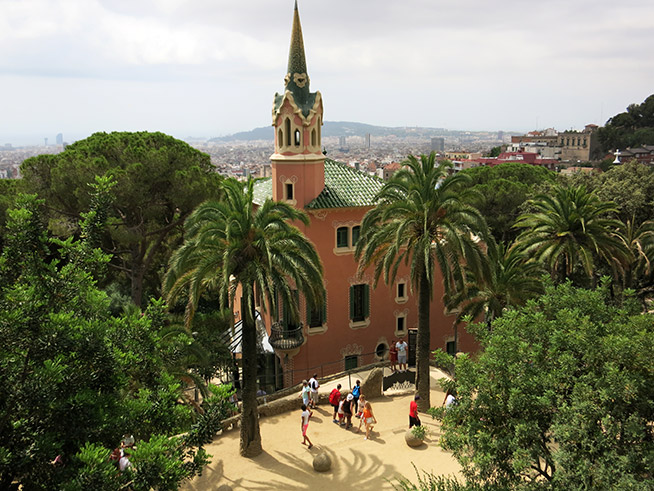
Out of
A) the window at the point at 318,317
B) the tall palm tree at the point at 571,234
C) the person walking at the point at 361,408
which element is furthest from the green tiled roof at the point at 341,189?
the person walking at the point at 361,408

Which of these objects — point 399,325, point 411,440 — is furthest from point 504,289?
point 411,440

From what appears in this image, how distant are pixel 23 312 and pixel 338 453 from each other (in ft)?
34.2

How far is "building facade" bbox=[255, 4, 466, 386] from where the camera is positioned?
21.3 meters

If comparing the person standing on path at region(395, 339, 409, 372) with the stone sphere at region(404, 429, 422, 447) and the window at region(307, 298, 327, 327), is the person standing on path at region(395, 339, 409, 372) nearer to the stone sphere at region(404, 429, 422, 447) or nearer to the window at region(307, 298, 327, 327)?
the window at region(307, 298, 327, 327)

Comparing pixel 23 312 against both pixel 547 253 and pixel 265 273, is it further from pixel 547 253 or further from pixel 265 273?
pixel 547 253

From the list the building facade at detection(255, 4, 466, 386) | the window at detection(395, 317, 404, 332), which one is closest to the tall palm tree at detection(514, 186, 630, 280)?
the building facade at detection(255, 4, 466, 386)

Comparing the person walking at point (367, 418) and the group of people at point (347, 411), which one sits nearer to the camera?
the group of people at point (347, 411)

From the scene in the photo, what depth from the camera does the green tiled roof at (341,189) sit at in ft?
71.9

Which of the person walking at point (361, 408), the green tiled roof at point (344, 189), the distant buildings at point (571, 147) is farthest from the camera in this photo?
the distant buildings at point (571, 147)

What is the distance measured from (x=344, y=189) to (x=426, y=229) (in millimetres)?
7438

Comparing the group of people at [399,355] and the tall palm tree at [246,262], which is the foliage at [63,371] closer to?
the tall palm tree at [246,262]

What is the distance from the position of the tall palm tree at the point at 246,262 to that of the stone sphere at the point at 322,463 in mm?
1926

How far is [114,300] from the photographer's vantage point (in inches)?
1022

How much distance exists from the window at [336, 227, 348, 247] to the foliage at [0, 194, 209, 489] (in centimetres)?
1441
